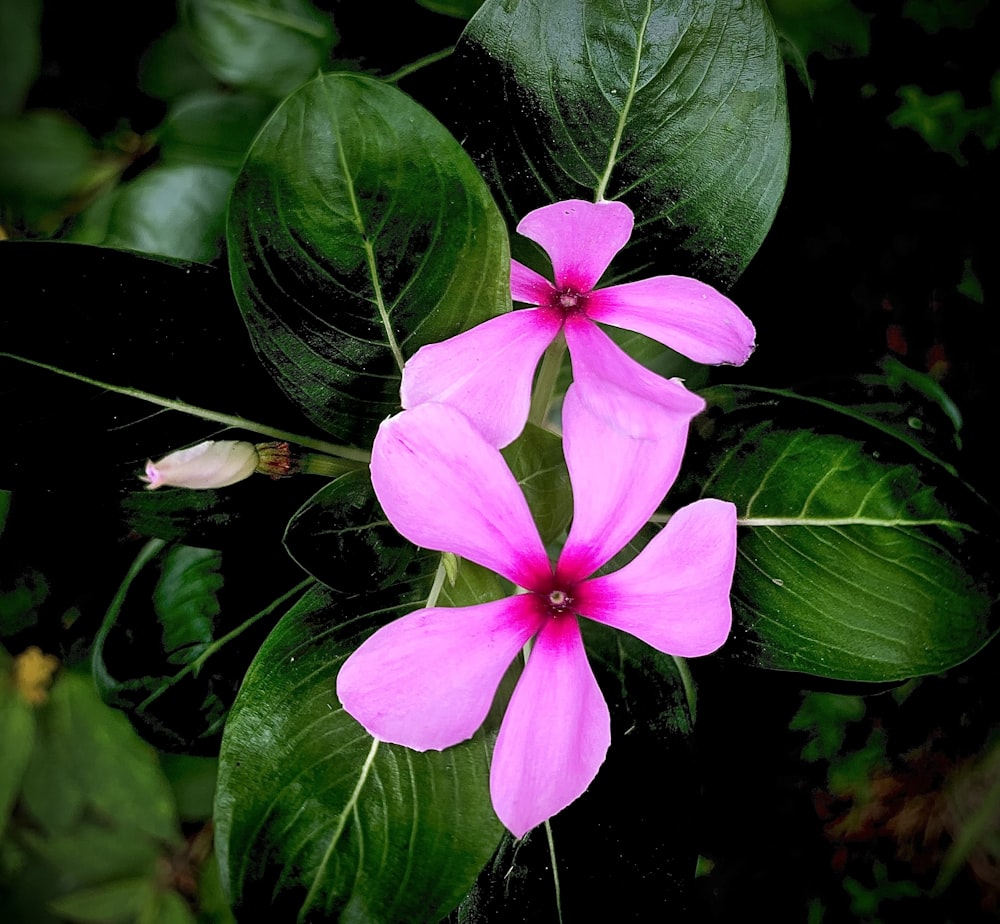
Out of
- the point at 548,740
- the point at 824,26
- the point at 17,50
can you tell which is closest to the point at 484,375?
the point at 548,740

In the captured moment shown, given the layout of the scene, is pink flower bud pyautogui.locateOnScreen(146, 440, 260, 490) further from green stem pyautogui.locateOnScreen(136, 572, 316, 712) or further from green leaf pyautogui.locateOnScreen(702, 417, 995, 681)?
green leaf pyautogui.locateOnScreen(702, 417, 995, 681)

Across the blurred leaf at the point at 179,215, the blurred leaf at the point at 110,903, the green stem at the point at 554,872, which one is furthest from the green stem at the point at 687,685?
the blurred leaf at the point at 110,903

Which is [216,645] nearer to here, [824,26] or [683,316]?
[683,316]

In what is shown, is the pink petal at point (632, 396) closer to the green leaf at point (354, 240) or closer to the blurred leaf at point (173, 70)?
the green leaf at point (354, 240)

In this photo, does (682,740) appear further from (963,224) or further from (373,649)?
(963,224)

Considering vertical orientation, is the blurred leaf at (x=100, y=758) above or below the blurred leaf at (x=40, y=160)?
below

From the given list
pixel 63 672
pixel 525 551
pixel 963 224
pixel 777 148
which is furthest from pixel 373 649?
pixel 963 224

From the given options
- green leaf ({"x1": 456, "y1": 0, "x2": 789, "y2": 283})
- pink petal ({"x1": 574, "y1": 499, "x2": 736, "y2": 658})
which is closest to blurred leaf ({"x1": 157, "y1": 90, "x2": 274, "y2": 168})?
green leaf ({"x1": 456, "y1": 0, "x2": 789, "y2": 283})
